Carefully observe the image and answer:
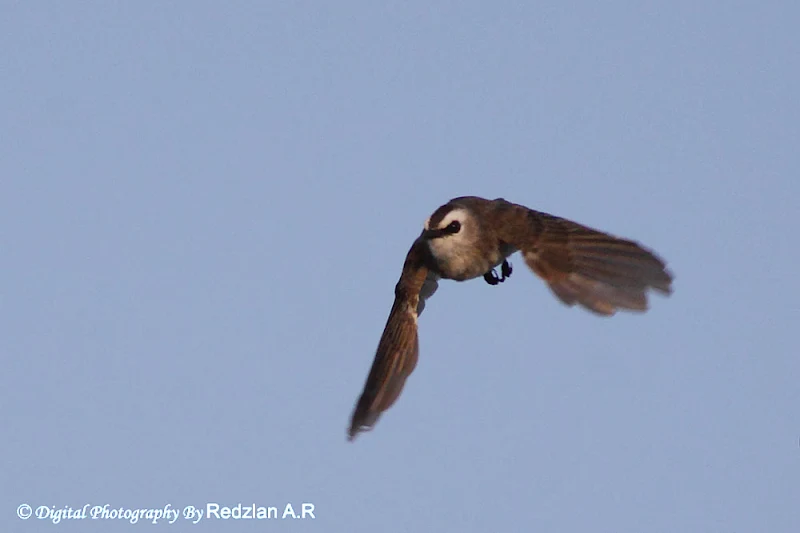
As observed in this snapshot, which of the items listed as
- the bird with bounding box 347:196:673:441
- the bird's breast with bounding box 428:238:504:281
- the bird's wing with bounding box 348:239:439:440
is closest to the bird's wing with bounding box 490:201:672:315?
the bird with bounding box 347:196:673:441

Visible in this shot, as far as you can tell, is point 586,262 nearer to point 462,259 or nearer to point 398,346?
point 462,259

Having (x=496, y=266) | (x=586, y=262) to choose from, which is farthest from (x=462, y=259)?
(x=586, y=262)

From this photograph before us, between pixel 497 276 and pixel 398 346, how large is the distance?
1329 millimetres

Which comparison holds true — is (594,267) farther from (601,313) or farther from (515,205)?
(515,205)

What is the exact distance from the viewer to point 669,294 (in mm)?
14281

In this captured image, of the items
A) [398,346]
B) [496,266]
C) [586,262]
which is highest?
[496,266]

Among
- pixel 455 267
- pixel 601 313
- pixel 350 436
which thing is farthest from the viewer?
pixel 455 267

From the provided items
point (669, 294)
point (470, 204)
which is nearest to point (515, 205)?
point (470, 204)

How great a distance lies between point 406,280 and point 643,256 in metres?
3.18

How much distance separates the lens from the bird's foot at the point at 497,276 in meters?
16.6

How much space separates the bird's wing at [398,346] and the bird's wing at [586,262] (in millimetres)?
1192

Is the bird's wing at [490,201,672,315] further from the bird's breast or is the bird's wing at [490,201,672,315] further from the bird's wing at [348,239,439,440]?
the bird's wing at [348,239,439,440]

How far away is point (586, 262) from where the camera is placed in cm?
1508

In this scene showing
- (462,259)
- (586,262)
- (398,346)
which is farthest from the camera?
(398,346)
